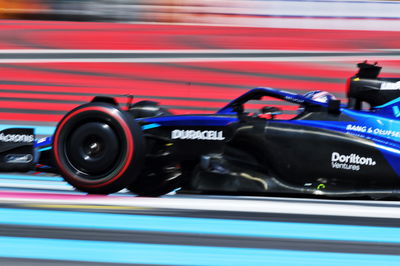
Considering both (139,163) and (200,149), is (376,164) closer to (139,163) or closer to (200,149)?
(200,149)

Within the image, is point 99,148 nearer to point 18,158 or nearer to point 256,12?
point 18,158

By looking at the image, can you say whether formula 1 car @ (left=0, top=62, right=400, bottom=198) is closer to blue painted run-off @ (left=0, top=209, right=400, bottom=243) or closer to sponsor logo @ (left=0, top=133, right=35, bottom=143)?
sponsor logo @ (left=0, top=133, right=35, bottom=143)

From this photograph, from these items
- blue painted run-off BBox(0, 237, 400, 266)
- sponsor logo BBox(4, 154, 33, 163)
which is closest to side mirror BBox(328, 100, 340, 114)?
blue painted run-off BBox(0, 237, 400, 266)

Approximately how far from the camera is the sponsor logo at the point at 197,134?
5422 millimetres

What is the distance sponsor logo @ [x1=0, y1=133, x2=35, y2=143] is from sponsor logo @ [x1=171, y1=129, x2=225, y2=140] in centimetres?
134

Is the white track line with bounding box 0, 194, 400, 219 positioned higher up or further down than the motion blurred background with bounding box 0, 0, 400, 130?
further down

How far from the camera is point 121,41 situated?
1408 cm

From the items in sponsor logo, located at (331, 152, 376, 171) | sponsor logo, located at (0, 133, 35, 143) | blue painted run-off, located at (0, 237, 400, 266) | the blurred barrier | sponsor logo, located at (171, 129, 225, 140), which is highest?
the blurred barrier

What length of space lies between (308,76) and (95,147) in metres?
7.17

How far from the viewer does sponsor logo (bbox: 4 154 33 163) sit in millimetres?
5875

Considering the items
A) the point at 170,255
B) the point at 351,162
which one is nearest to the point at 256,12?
the point at 351,162

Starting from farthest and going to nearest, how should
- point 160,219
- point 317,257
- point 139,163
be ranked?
1. point 139,163
2. point 160,219
3. point 317,257

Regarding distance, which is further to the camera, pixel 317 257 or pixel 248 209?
pixel 248 209

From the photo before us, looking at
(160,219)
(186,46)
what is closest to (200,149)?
(160,219)
